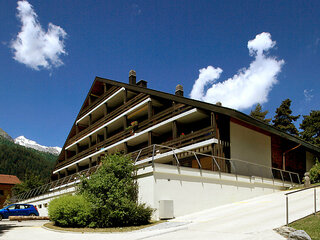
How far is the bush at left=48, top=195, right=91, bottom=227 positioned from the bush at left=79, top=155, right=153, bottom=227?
352 mm

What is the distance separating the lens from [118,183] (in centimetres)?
1460

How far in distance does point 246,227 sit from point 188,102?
40.6 ft

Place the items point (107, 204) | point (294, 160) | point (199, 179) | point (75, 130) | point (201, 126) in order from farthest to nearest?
1. point (75, 130)
2. point (294, 160)
3. point (201, 126)
4. point (199, 179)
5. point (107, 204)

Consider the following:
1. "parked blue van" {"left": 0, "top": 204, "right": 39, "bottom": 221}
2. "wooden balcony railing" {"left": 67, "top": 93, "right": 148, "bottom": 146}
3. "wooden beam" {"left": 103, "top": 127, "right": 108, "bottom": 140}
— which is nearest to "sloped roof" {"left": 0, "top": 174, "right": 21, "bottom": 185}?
"wooden balcony railing" {"left": 67, "top": 93, "right": 148, "bottom": 146}

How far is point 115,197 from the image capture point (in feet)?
45.8

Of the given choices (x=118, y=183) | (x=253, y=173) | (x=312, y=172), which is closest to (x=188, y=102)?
(x=253, y=173)

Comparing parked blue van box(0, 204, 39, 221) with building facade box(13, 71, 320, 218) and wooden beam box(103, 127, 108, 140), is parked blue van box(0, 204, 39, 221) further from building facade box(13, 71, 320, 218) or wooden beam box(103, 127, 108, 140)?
wooden beam box(103, 127, 108, 140)

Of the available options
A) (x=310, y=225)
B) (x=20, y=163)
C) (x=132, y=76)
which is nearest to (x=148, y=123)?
(x=132, y=76)

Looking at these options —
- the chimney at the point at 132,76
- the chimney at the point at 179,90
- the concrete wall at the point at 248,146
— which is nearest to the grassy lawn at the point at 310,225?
the concrete wall at the point at 248,146

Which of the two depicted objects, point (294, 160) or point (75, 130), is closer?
point (294, 160)

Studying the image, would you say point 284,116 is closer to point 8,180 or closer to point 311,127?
point 311,127

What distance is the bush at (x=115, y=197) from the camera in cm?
1381

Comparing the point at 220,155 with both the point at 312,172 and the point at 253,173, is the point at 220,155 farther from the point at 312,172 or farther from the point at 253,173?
the point at 312,172

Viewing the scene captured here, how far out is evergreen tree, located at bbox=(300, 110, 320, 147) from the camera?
136 feet
